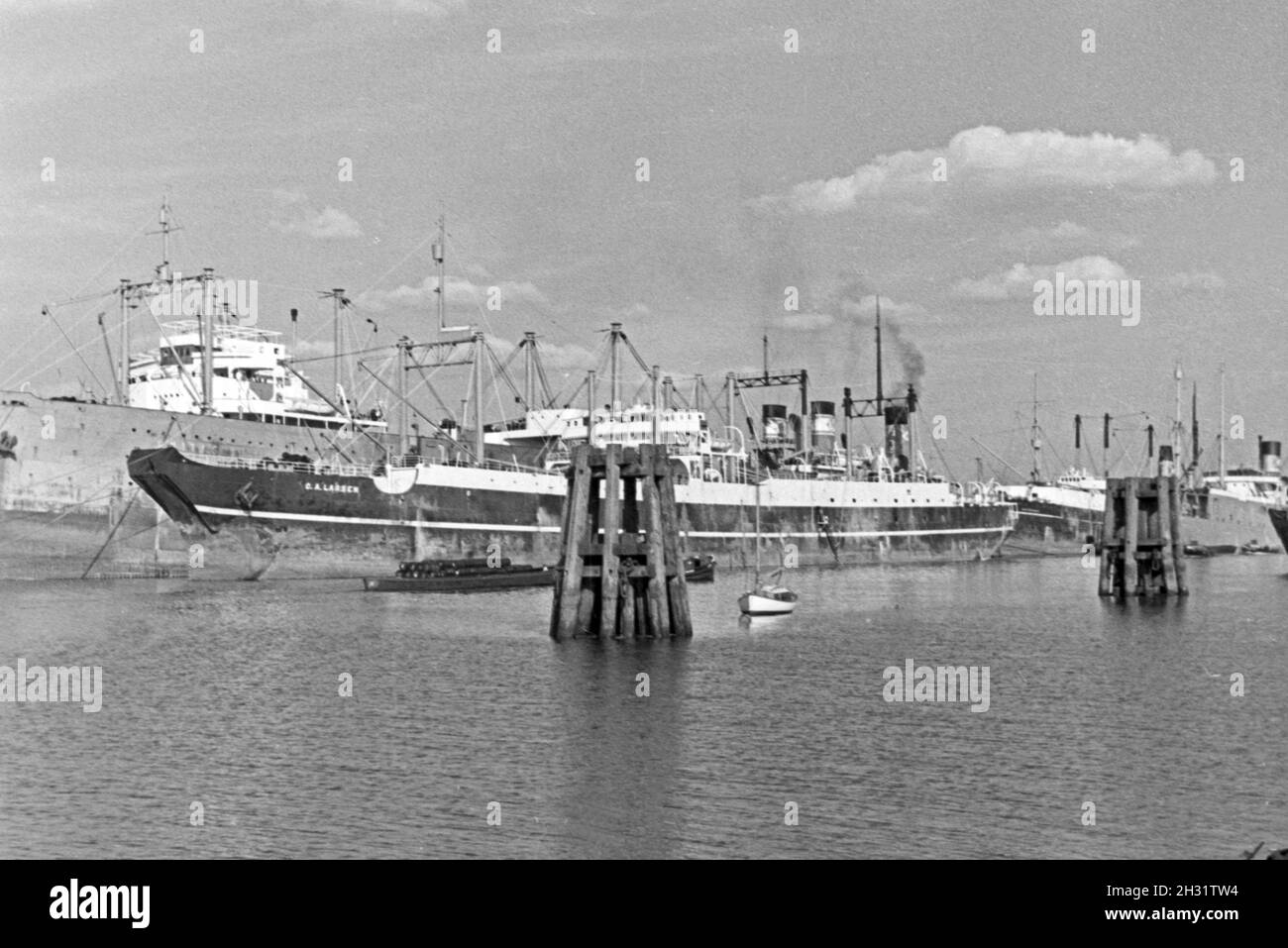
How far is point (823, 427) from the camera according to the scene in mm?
107875

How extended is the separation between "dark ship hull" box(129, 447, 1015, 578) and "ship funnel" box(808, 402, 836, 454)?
9.22m

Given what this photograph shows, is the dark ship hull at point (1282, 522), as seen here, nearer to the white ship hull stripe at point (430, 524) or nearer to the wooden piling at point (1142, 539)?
the white ship hull stripe at point (430, 524)

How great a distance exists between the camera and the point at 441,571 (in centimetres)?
6209

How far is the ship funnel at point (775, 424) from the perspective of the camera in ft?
345

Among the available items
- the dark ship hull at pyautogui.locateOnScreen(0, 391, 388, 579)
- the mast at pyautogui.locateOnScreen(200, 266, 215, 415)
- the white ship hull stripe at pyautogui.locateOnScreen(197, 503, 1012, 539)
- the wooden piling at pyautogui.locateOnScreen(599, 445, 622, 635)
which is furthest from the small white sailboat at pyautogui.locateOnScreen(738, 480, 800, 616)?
the mast at pyautogui.locateOnScreen(200, 266, 215, 415)

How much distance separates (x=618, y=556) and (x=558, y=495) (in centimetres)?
3836

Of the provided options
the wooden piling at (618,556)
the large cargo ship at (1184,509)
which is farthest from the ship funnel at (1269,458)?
the wooden piling at (618,556)

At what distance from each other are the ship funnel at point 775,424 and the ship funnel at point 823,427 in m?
2.06

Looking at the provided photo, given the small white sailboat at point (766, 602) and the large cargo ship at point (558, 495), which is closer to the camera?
the small white sailboat at point (766, 602)

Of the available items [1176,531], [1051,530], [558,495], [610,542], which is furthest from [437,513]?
[1051,530]

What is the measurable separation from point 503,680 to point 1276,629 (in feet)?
92.2

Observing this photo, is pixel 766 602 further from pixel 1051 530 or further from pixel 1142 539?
pixel 1051 530
